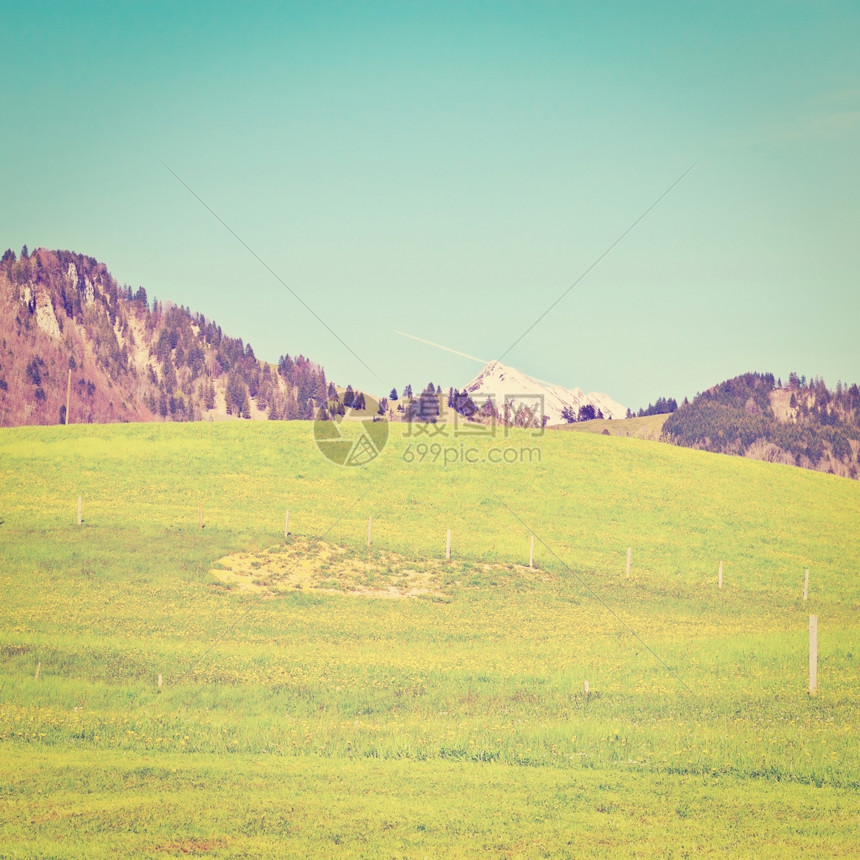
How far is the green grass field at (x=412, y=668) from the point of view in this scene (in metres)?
16.7

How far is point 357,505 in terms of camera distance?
69125 mm

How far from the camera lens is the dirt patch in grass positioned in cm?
4847

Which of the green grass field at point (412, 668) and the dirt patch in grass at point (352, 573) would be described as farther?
the dirt patch in grass at point (352, 573)

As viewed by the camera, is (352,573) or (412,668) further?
(352,573)

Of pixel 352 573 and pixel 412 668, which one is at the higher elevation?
pixel 412 668

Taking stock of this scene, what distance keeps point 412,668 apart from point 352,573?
20.6 meters

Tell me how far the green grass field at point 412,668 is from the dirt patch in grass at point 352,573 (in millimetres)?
303

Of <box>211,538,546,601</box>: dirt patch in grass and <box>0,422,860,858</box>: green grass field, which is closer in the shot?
<box>0,422,860,858</box>: green grass field

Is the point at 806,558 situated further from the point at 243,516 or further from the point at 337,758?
the point at 337,758

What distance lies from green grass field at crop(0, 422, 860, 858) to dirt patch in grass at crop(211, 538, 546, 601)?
0.30 m

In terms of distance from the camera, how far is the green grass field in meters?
16.7

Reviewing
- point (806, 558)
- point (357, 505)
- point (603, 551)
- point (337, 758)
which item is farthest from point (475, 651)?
point (806, 558)

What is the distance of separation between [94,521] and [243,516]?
1048 centimetres

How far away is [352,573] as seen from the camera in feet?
170
